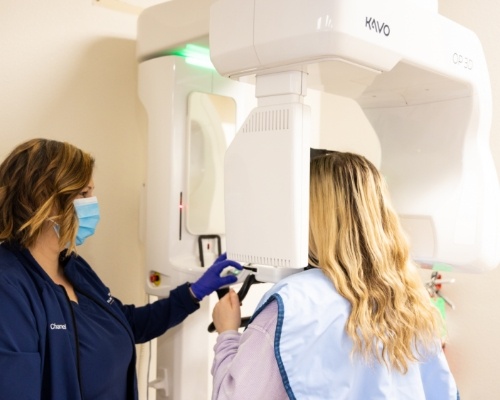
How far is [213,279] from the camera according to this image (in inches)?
68.1

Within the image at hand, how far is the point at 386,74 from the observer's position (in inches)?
50.7

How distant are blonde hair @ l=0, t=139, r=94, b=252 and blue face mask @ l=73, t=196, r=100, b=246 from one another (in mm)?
21

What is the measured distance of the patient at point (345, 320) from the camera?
3.59 feet

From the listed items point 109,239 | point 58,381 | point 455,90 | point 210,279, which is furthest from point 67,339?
point 455,90

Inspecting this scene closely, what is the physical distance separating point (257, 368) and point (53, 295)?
0.59 meters

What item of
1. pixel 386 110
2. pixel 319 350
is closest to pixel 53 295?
pixel 319 350

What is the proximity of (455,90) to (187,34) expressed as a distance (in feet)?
2.65

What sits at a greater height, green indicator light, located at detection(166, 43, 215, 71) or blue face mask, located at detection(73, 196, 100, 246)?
green indicator light, located at detection(166, 43, 215, 71)

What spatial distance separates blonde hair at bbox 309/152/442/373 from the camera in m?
1.14

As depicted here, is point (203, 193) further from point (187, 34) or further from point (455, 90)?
point (455, 90)

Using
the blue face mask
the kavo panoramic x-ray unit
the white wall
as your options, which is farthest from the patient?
the white wall

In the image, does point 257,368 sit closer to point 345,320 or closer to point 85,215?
point 345,320

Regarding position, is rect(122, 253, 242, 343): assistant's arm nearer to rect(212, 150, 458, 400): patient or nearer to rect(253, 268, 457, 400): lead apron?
rect(212, 150, 458, 400): patient

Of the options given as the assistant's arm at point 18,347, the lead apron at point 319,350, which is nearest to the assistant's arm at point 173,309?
the assistant's arm at point 18,347
